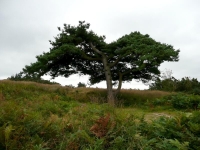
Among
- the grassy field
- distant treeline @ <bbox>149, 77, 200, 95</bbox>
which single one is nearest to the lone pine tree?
distant treeline @ <bbox>149, 77, 200, 95</bbox>

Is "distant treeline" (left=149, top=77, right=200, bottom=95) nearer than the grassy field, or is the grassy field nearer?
the grassy field

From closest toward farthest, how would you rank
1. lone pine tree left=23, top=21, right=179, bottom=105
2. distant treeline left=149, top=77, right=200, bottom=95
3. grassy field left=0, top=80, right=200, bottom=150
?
grassy field left=0, top=80, right=200, bottom=150 < lone pine tree left=23, top=21, right=179, bottom=105 < distant treeline left=149, top=77, right=200, bottom=95

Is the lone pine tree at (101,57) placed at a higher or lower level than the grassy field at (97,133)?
higher

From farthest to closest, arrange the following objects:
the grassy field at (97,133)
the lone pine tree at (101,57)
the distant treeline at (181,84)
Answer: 1. the distant treeline at (181,84)
2. the lone pine tree at (101,57)
3. the grassy field at (97,133)

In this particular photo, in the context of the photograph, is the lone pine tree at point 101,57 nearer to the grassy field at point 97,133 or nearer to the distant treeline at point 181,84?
the distant treeline at point 181,84

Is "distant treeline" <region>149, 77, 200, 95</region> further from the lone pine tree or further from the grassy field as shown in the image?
the grassy field

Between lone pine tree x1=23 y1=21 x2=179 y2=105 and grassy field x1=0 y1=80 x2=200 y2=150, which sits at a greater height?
lone pine tree x1=23 y1=21 x2=179 y2=105

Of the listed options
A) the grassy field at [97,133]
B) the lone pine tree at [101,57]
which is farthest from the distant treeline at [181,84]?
the grassy field at [97,133]

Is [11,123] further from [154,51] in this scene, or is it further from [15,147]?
[154,51]

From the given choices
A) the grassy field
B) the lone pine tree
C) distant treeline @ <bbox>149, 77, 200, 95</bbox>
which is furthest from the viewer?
distant treeline @ <bbox>149, 77, 200, 95</bbox>

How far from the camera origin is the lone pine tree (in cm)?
1422

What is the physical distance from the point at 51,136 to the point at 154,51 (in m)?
11.4

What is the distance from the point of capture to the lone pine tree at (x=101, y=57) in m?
14.2

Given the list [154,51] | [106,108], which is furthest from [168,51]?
[106,108]
